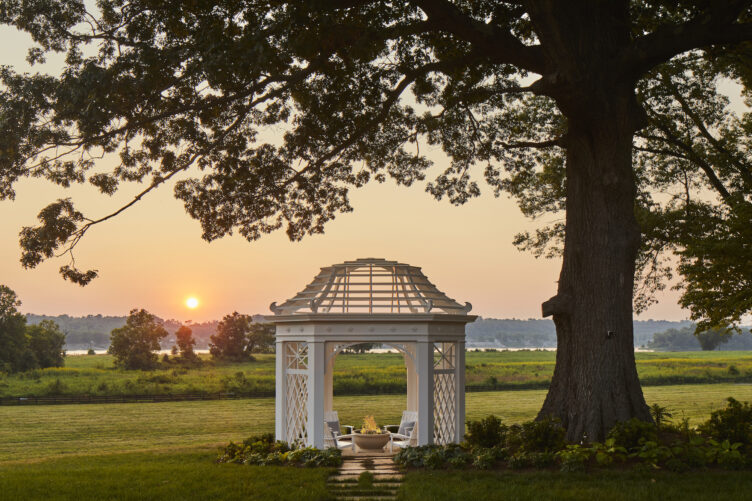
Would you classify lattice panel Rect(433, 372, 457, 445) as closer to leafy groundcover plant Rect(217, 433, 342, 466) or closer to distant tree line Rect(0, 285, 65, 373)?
leafy groundcover plant Rect(217, 433, 342, 466)

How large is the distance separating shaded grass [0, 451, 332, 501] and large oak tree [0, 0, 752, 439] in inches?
130

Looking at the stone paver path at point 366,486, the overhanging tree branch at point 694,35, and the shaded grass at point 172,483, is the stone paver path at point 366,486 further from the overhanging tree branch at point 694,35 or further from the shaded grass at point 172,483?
the overhanging tree branch at point 694,35

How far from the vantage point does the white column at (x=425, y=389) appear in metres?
13.5

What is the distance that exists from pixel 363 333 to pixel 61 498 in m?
5.37

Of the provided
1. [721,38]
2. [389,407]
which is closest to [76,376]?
[389,407]

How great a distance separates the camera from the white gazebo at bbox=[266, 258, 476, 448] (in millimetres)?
13453

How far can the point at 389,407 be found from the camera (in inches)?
1523

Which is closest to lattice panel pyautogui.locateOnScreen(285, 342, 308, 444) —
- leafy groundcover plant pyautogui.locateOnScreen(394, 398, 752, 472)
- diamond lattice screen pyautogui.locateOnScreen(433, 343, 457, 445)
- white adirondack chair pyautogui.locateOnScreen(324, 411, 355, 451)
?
white adirondack chair pyautogui.locateOnScreen(324, 411, 355, 451)

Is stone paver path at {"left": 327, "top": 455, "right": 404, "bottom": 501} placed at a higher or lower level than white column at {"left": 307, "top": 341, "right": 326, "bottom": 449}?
lower

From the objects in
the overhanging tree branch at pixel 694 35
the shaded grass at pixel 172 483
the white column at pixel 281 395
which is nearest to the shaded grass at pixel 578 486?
the shaded grass at pixel 172 483

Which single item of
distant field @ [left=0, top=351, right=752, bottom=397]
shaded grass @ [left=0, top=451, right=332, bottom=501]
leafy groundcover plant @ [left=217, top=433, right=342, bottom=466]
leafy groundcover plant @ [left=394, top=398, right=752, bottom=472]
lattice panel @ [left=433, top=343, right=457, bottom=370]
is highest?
lattice panel @ [left=433, top=343, right=457, bottom=370]

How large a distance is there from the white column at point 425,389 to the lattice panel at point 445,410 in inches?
28.4

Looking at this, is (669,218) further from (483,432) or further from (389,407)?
(389,407)

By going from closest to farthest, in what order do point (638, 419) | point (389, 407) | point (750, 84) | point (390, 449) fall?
point (638, 419) < point (390, 449) < point (750, 84) < point (389, 407)
